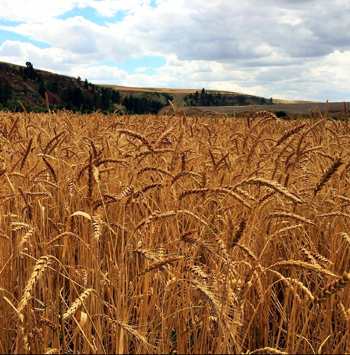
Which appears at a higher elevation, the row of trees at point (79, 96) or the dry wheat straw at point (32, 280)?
the row of trees at point (79, 96)

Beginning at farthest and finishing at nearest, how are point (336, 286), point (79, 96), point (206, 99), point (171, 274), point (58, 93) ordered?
point (206, 99), point (58, 93), point (79, 96), point (171, 274), point (336, 286)

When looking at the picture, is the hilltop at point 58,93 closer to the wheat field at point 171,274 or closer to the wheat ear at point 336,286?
the wheat field at point 171,274

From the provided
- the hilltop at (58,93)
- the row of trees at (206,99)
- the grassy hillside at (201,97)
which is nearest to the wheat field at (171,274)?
the hilltop at (58,93)

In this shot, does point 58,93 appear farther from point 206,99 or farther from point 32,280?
point 32,280

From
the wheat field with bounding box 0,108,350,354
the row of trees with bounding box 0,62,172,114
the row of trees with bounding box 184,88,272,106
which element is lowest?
the wheat field with bounding box 0,108,350,354

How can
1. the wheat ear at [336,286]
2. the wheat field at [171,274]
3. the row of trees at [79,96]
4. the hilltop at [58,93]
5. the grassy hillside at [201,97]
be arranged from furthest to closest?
the grassy hillside at [201,97] < the row of trees at [79,96] < the hilltop at [58,93] < the wheat field at [171,274] < the wheat ear at [336,286]

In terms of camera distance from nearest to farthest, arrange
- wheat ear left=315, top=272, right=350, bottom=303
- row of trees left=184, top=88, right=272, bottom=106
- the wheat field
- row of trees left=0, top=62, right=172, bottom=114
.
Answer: wheat ear left=315, top=272, right=350, bottom=303
the wheat field
row of trees left=0, top=62, right=172, bottom=114
row of trees left=184, top=88, right=272, bottom=106

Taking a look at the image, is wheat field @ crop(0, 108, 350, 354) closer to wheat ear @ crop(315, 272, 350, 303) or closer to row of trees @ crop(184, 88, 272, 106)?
wheat ear @ crop(315, 272, 350, 303)

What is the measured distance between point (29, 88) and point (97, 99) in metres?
15.3

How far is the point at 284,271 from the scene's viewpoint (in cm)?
237

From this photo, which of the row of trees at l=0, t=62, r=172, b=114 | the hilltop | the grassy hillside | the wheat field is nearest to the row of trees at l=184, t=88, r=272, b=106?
the grassy hillside

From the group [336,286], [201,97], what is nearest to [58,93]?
[201,97]

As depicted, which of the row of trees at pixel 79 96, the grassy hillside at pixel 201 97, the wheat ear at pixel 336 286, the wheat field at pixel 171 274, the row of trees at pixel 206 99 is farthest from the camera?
the grassy hillside at pixel 201 97

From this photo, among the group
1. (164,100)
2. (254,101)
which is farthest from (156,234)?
(254,101)
